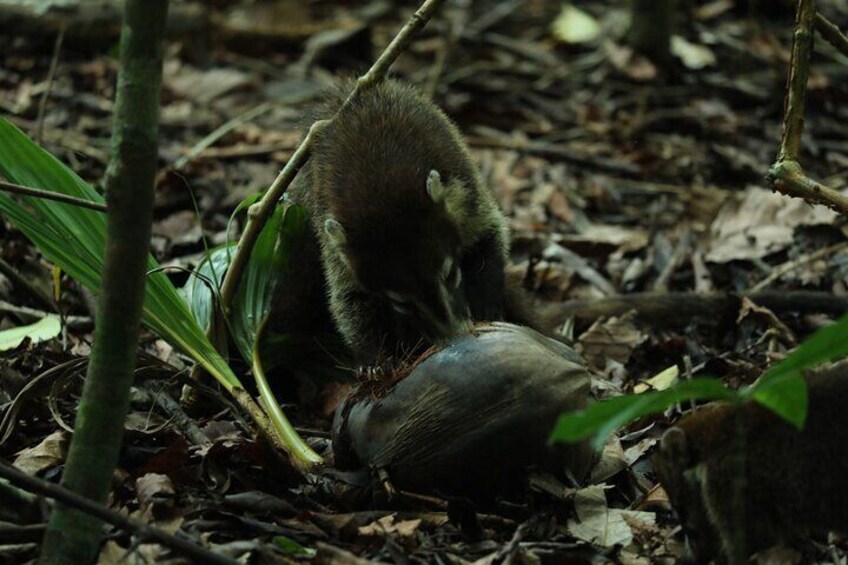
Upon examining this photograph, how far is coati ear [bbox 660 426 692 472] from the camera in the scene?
116 inches

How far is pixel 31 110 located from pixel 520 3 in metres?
5.58

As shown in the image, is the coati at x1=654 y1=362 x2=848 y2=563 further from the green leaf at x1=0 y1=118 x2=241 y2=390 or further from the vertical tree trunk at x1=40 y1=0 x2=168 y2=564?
the green leaf at x1=0 y1=118 x2=241 y2=390

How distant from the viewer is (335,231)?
16.3 ft

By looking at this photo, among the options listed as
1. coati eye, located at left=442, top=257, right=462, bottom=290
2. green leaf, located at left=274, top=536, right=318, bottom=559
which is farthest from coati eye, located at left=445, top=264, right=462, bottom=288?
green leaf, located at left=274, top=536, right=318, bottom=559

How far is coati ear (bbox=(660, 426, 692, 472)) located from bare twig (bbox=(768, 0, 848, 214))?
118 centimetres

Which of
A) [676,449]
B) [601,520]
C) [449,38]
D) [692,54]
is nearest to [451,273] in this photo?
[601,520]

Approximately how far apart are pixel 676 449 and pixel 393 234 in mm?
2175

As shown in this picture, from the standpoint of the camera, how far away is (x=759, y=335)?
5.71 metres

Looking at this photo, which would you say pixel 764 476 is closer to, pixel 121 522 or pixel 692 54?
pixel 121 522

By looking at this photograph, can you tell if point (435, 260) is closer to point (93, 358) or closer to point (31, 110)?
point (93, 358)

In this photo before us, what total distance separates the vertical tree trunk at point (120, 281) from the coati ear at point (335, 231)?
2200mm

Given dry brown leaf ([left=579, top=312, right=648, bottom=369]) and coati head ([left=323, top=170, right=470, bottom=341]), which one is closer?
coati head ([left=323, top=170, right=470, bottom=341])

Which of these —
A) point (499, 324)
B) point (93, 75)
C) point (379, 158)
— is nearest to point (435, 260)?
point (379, 158)

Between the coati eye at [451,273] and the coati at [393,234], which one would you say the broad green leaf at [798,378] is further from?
the coati eye at [451,273]
